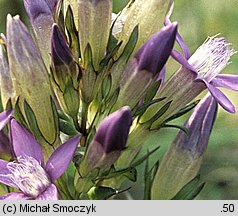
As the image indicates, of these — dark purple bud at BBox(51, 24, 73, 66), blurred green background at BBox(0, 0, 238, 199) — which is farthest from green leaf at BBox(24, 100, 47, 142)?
blurred green background at BBox(0, 0, 238, 199)

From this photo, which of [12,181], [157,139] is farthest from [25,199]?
[157,139]

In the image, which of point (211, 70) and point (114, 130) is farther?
point (211, 70)

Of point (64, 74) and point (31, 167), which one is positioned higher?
point (64, 74)

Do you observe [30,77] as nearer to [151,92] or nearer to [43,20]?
[43,20]

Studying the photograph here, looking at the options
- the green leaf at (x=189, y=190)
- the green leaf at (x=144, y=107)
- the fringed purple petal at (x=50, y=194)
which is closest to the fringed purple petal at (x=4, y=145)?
the fringed purple petal at (x=50, y=194)

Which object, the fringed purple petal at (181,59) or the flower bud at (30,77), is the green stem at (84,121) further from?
the fringed purple petal at (181,59)

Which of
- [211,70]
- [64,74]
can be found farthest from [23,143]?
[211,70]
